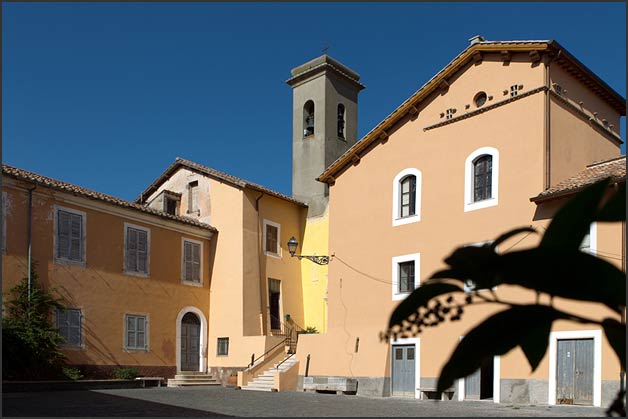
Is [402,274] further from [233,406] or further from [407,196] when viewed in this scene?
[233,406]

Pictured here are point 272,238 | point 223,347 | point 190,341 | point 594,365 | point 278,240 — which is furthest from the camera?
point 278,240

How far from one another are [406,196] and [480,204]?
2826mm

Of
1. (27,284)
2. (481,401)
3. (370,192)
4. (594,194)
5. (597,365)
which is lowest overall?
(481,401)

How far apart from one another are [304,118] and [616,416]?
90.5ft

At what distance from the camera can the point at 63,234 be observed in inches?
791

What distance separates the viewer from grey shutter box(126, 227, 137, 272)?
2211cm

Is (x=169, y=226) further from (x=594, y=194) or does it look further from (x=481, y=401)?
(x=594, y=194)

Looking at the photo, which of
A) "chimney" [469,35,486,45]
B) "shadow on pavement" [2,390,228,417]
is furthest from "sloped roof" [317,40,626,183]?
"shadow on pavement" [2,390,228,417]

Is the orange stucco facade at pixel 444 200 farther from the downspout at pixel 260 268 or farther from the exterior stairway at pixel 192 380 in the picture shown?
the exterior stairway at pixel 192 380

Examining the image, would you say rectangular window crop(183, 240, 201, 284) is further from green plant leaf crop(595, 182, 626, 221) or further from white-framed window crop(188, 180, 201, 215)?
green plant leaf crop(595, 182, 626, 221)

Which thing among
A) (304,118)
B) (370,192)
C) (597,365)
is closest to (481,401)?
(597,365)

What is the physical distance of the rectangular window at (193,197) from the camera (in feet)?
86.8

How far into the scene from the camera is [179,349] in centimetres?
2355

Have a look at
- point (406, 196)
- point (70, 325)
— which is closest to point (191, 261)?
point (70, 325)
